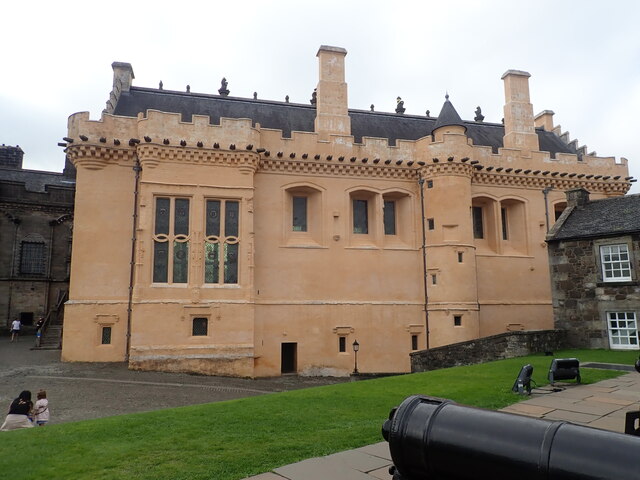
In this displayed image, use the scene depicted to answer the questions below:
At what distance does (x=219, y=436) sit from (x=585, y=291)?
53.7ft

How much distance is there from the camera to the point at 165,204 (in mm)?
20938

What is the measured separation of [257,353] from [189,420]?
13284mm

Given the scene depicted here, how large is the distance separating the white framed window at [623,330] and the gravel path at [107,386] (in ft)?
36.4

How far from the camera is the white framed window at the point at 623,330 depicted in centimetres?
1734

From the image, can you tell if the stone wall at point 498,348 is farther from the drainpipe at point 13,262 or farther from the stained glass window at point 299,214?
the drainpipe at point 13,262

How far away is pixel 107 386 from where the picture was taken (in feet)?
50.8

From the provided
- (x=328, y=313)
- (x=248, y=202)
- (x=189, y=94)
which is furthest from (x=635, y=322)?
(x=189, y=94)

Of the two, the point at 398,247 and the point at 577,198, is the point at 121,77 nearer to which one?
the point at 398,247

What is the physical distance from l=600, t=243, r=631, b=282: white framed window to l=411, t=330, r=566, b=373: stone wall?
2.81 metres

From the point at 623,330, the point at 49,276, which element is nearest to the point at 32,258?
the point at 49,276

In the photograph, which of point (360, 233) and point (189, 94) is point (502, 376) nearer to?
point (360, 233)

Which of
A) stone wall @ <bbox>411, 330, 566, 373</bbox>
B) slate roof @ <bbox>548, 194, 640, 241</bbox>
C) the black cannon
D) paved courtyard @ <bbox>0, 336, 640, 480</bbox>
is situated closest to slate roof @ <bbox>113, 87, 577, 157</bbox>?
slate roof @ <bbox>548, 194, 640, 241</bbox>

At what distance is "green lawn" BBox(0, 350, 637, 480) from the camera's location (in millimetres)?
5711

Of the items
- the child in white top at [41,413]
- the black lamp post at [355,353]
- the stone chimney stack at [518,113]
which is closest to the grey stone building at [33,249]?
the black lamp post at [355,353]
